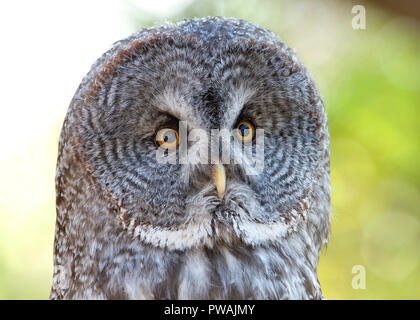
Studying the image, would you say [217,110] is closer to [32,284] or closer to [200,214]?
[200,214]

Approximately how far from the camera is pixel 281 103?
1.71 m

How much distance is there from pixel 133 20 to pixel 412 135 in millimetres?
2378

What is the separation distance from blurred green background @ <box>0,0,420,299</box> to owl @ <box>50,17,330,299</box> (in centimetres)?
222

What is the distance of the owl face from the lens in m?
1.53

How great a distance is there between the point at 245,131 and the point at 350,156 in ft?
9.04

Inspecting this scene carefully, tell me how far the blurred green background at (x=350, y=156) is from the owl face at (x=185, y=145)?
224 cm

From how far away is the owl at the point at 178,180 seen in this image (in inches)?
59.7

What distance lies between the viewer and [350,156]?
4.19 m
